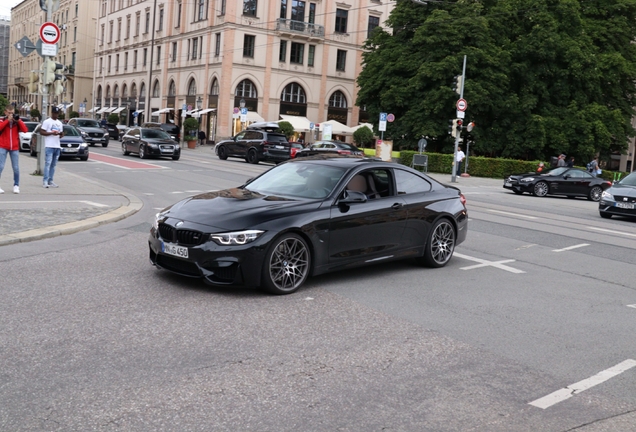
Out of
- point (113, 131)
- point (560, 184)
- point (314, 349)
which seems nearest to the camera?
point (314, 349)

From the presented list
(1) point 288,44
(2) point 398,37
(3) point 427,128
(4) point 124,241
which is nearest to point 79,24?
(1) point 288,44

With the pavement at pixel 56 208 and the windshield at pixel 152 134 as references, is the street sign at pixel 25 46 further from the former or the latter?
the windshield at pixel 152 134

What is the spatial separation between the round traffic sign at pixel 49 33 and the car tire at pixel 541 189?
19.4 meters

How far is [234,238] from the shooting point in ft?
23.3

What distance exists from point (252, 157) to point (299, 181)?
100 feet

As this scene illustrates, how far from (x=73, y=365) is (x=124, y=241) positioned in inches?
218

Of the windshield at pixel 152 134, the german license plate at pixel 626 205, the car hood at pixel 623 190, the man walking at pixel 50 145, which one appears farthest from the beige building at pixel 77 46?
the german license plate at pixel 626 205

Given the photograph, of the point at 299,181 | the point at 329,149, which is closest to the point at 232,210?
the point at 299,181

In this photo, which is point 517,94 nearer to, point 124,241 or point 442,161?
point 442,161

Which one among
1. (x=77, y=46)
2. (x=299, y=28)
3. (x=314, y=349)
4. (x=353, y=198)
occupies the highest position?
(x=77, y=46)

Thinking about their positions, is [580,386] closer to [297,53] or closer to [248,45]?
[248,45]

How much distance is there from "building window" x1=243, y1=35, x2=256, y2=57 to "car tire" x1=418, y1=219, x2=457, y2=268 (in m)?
57.8

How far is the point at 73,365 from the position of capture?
493cm

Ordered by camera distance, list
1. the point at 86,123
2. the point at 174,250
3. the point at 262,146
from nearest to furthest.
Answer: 1. the point at 174,250
2. the point at 262,146
3. the point at 86,123
